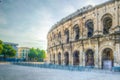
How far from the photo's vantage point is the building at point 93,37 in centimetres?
1923

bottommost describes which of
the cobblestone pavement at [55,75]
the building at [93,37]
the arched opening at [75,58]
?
the cobblestone pavement at [55,75]

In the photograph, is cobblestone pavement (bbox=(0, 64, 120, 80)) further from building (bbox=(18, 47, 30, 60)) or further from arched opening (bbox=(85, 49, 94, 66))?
building (bbox=(18, 47, 30, 60))

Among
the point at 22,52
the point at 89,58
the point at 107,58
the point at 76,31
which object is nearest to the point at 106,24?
the point at 107,58

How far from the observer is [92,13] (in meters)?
22.0

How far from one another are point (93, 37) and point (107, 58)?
3055 mm

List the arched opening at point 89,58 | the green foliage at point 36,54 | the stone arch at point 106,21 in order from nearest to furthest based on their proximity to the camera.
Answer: the stone arch at point 106,21, the arched opening at point 89,58, the green foliage at point 36,54

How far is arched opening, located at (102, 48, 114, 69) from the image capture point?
19.9m

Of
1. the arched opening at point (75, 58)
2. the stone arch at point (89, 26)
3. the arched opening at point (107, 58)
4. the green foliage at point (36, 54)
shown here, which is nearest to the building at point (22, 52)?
the green foliage at point (36, 54)

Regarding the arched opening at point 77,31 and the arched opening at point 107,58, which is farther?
the arched opening at point 77,31

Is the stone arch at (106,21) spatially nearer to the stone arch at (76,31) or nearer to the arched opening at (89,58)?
the arched opening at (89,58)

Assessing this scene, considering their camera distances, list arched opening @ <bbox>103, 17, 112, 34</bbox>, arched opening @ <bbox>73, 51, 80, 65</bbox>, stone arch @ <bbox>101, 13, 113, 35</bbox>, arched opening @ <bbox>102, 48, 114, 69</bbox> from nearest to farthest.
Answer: arched opening @ <bbox>102, 48, 114, 69</bbox> → stone arch @ <bbox>101, 13, 113, 35</bbox> → arched opening @ <bbox>103, 17, 112, 34</bbox> → arched opening @ <bbox>73, 51, 80, 65</bbox>

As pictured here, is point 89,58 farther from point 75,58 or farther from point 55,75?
point 55,75

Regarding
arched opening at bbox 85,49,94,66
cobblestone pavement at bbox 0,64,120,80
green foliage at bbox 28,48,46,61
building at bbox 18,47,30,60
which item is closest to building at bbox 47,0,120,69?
arched opening at bbox 85,49,94,66

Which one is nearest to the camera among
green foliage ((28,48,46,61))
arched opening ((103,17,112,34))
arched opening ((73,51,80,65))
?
arched opening ((103,17,112,34))
